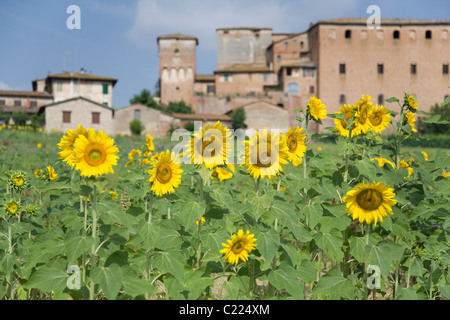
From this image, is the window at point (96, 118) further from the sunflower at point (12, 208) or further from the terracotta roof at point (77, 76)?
the sunflower at point (12, 208)

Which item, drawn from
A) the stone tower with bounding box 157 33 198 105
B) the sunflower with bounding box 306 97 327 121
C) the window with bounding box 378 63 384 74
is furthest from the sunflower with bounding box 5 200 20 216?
the window with bounding box 378 63 384 74

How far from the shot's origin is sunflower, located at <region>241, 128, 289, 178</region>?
9.70 feet

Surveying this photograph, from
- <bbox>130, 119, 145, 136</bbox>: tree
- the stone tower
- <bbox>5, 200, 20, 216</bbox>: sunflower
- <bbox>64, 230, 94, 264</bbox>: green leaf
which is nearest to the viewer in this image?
<bbox>64, 230, 94, 264</bbox>: green leaf

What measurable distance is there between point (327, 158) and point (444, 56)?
62.7 m

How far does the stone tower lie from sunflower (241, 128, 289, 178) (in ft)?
186

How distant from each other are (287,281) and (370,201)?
2.35 feet

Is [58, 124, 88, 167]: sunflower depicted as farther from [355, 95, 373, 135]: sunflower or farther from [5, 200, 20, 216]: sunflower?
[355, 95, 373, 135]: sunflower

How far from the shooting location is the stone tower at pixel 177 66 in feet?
197

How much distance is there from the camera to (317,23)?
Result: 57.9m

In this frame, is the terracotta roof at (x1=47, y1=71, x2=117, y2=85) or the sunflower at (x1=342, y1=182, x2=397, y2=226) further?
the terracotta roof at (x1=47, y1=71, x2=117, y2=85)

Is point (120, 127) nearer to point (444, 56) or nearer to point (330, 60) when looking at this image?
point (330, 60)
